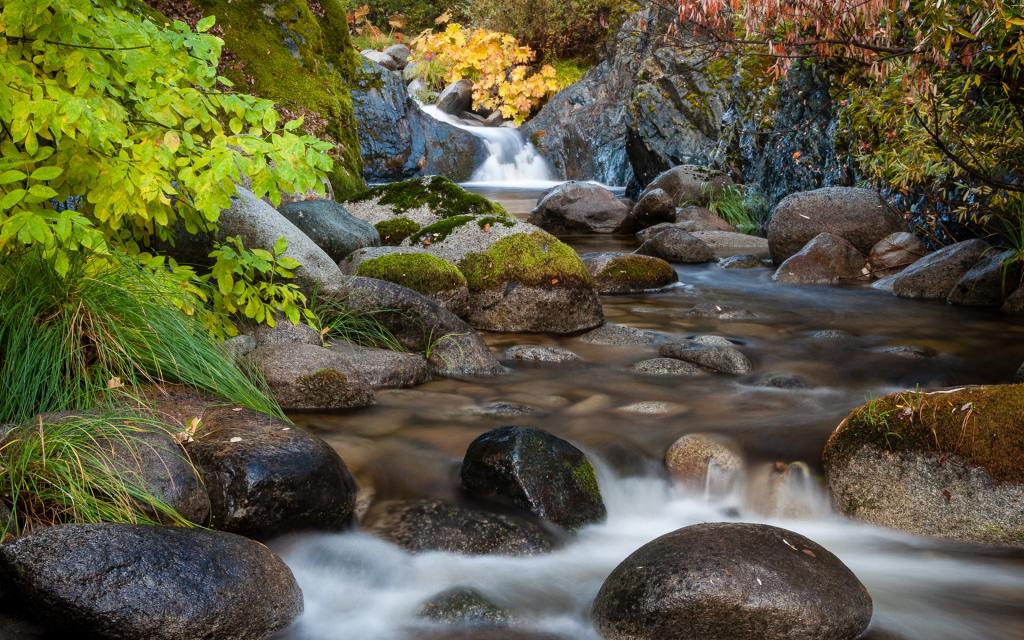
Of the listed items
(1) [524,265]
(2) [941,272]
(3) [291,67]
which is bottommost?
(1) [524,265]

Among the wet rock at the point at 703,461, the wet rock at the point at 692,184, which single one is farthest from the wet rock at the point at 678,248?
the wet rock at the point at 703,461

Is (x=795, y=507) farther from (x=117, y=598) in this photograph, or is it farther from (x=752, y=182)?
(x=752, y=182)

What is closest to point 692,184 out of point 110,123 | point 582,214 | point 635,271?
point 582,214

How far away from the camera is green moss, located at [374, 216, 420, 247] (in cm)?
862

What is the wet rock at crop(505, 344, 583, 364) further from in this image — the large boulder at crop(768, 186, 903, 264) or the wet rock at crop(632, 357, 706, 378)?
the large boulder at crop(768, 186, 903, 264)

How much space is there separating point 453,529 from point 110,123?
2248 mm

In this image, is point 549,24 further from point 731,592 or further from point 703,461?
point 731,592

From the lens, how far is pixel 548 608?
143 inches

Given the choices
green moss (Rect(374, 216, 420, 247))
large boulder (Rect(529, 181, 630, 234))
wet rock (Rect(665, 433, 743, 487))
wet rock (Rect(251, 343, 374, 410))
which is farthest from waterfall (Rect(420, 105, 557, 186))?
wet rock (Rect(665, 433, 743, 487))

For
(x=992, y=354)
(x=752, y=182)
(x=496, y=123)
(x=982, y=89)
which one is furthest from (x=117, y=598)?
(x=496, y=123)

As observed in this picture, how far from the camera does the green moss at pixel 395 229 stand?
28.3ft

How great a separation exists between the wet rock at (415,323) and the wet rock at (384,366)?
0.29 m

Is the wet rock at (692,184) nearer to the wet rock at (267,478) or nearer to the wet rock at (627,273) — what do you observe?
the wet rock at (627,273)

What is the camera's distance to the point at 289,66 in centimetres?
1020
